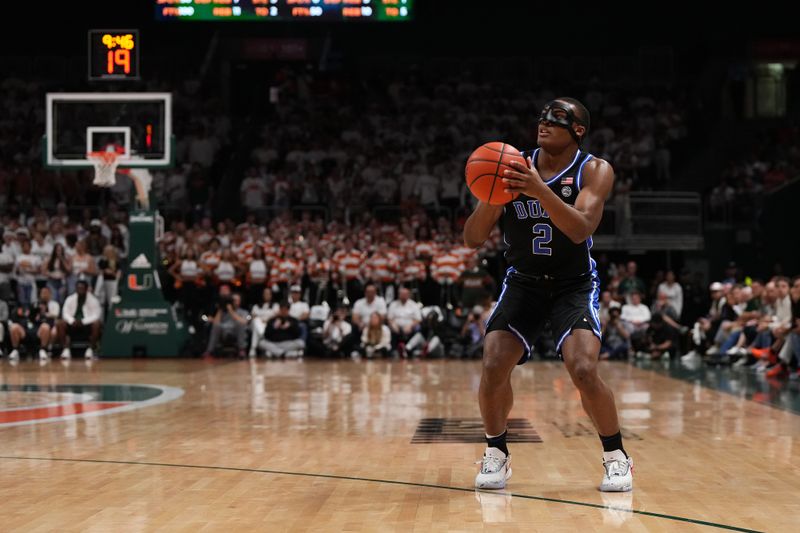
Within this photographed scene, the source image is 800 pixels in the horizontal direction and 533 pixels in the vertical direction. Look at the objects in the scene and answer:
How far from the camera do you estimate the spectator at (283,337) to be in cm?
1928

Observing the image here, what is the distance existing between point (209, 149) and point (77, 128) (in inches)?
305

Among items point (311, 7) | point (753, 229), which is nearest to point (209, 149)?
point (311, 7)

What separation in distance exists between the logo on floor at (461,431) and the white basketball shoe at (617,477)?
221cm

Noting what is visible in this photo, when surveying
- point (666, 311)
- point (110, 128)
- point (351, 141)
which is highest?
point (351, 141)

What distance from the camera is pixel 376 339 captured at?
19.2 meters

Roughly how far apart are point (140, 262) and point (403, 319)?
464cm

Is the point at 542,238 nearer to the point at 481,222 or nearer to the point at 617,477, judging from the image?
the point at 481,222

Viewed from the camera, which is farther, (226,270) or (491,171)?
(226,270)

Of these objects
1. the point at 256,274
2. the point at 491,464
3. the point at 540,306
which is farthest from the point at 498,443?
the point at 256,274

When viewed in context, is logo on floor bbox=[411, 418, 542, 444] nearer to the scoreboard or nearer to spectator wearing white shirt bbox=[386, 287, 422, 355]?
spectator wearing white shirt bbox=[386, 287, 422, 355]

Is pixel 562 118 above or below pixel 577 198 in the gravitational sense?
above

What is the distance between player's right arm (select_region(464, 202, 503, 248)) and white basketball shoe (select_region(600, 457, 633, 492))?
1366 millimetres

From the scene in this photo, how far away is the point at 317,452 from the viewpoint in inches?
293

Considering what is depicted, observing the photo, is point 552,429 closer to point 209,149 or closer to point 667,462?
point 667,462
